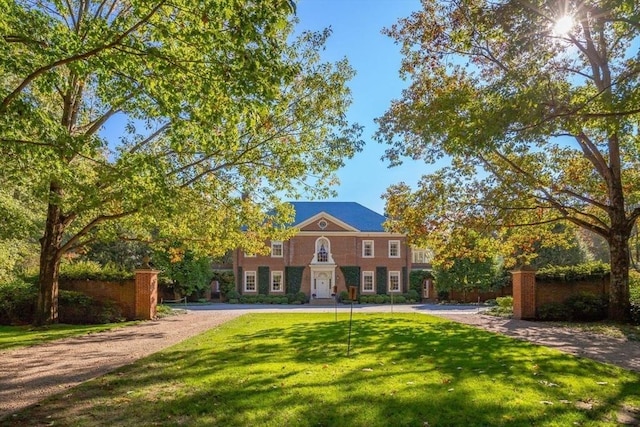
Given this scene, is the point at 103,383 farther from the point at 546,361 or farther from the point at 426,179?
the point at 426,179

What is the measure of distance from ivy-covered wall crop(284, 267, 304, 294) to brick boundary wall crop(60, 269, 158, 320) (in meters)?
24.5

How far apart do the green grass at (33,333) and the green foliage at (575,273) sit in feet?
52.9

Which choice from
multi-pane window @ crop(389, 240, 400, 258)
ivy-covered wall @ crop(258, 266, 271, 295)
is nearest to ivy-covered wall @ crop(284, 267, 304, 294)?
ivy-covered wall @ crop(258, 266, 271, 295)

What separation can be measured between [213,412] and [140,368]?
131 inches

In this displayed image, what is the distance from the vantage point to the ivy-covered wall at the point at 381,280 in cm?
4409

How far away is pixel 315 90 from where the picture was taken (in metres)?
15.9

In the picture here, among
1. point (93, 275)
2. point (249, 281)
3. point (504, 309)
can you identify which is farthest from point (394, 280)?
point (93, 275)

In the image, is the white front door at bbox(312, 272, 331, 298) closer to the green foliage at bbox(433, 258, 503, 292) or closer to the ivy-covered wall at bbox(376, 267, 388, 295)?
the ivy-covered wall at bbox(376, 267, 388, 295)

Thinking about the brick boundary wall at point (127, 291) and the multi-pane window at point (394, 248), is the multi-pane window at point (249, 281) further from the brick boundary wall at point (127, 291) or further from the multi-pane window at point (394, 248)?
the brick boundary wall at point (127, 291)

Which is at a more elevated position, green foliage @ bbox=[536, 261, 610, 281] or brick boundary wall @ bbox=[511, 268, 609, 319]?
green foliage @ bbox=[536, 261, 610, 281]

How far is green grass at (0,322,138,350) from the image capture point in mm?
11923

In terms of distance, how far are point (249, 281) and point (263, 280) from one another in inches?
51.9

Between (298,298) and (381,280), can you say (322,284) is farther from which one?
(381,280)

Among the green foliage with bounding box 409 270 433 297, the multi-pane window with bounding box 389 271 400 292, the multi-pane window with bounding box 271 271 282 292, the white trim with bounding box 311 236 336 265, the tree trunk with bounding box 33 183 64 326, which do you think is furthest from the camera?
the green foliage with bounding box 409 270 433 297
